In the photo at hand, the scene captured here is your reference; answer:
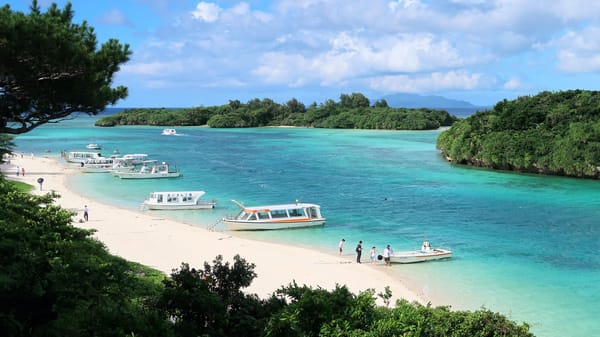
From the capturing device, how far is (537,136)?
58.5 metres

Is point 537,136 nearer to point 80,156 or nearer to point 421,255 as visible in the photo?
point 421,255

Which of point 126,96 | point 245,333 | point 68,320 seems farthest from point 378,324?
point 126,96

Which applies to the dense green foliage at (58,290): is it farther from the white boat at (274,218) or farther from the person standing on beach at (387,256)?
the white boat at (274,218)

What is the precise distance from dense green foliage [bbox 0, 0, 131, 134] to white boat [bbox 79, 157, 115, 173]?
46.6 metres

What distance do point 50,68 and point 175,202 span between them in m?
27.0

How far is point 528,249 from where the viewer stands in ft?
88.3

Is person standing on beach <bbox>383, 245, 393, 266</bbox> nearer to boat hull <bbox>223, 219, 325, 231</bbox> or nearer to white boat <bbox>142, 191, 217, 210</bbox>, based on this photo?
boat hull <bbox>223, 219, 325, 231</bbox>

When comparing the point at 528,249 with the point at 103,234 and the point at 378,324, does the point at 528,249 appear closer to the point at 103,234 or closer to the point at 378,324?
the point at 378,324

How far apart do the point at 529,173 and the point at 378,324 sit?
5331 cm

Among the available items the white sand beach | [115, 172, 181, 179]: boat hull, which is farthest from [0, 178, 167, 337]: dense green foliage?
[115, 172, 181, 179]: boat hull

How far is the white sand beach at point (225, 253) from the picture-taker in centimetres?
2114

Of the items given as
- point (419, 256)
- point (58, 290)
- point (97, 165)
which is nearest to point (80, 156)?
point (97, 165)

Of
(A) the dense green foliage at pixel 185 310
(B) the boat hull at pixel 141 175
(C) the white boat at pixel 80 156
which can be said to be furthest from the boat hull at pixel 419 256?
(C) the white boat at pixel 80 156

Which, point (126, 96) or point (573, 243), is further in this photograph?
point (573, 243)
